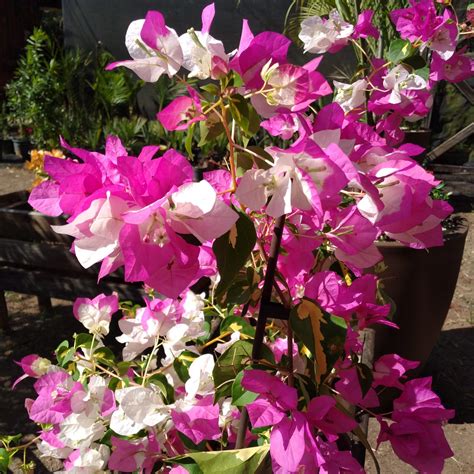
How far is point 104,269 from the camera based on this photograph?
24.6 inches

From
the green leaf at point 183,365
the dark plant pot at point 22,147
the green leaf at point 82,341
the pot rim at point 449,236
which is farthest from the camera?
the dark plant pot at point 22,147

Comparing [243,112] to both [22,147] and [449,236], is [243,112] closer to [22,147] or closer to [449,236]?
[449,236]

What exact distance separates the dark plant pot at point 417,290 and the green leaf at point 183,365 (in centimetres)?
148

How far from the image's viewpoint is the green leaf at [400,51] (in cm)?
88

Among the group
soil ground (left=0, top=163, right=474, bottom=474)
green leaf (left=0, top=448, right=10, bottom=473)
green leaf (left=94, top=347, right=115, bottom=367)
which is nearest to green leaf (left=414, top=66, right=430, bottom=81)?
green leaf (left=94, top=347, right=115, bottom=367)

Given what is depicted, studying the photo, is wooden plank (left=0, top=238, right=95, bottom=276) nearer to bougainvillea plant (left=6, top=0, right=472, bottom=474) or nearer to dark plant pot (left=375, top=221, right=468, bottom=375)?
dark plant pot (left=375, top=221, right=468, bottom=375)

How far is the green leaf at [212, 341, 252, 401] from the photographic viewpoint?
805mm

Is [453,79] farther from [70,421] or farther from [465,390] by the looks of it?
[465,390]

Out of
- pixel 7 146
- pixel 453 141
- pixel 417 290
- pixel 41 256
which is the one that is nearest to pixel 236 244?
pixel 417 290

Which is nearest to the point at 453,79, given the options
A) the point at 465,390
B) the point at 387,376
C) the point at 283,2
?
the point at 387,376

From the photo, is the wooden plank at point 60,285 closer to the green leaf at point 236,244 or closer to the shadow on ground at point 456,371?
the shadow on ground at point 456,371

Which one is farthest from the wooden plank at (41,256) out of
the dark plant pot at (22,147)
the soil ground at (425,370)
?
the dark plant pot at (22,147)

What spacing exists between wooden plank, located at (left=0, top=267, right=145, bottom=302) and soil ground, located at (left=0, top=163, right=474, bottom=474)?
34cm

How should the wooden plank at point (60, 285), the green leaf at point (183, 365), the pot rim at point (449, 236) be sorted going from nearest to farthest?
the green leaf at point (183, 365) < the pot rim at point (449, 236) < the wooden plank at point (60, 285)
